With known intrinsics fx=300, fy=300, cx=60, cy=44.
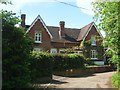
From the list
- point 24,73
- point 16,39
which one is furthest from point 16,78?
point 16,39

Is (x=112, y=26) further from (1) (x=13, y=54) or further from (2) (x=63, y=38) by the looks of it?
(2) (x=63, y=38)

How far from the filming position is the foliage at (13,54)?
16219 millimetres

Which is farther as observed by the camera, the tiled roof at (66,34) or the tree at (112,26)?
the tiled roof at (66,34)

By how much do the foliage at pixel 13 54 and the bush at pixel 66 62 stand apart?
19060mm

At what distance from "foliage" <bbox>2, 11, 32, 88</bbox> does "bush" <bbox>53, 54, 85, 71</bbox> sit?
19.1 metres

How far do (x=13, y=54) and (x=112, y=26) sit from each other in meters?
7.43

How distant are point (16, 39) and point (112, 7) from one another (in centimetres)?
682

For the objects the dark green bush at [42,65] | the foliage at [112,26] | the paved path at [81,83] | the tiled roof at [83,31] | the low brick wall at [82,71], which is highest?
the tiled roof at [83,31]

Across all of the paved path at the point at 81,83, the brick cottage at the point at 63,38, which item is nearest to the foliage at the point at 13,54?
the paved path at the point at 81,83

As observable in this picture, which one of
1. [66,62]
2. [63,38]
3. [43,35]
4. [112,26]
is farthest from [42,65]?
[63,38]

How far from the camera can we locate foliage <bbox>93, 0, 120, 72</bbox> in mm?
19625

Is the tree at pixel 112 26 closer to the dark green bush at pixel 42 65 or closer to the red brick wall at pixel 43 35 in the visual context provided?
the dark green bush at pixel 42 65

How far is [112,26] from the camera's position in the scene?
67.3 ft

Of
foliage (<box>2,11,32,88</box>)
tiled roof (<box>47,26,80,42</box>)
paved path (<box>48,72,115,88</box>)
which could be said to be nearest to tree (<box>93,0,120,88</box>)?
paved path (<box>48,72,115,88</box>)
